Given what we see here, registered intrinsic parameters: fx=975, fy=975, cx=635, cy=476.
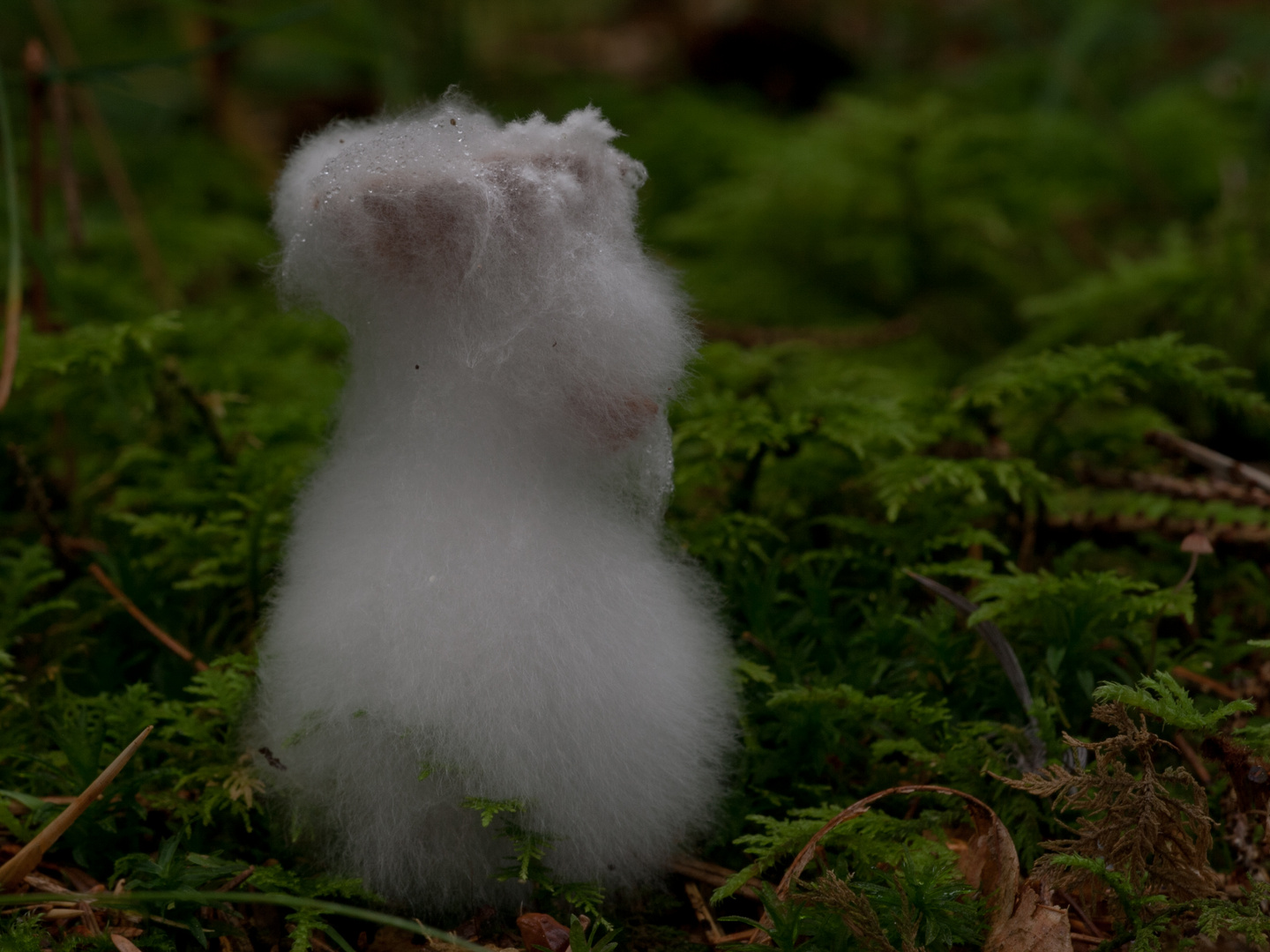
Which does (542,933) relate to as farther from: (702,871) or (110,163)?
(110,163)

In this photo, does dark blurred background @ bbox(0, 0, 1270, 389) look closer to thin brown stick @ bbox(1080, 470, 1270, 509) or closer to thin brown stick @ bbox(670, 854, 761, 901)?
thin brown stick @ bbox(1080, 470, 1270, 509)

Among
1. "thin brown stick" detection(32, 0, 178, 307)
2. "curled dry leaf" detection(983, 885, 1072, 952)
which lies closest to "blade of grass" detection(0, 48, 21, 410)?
"thin brown stick" detection(32, 0, 178, 307)

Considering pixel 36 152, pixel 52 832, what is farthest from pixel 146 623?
pixel 36 152

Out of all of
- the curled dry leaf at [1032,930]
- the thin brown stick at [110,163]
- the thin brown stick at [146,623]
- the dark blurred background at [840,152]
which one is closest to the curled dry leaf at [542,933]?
the curled dry leaf at [1032,930]

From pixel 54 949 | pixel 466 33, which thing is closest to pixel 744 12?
pixel 466 33

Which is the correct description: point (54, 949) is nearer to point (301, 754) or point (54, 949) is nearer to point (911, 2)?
point (301, 754)

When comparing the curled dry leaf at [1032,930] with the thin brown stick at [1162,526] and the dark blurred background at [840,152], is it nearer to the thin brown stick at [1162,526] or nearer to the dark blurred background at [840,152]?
the thin brown stick at [1162,526]
